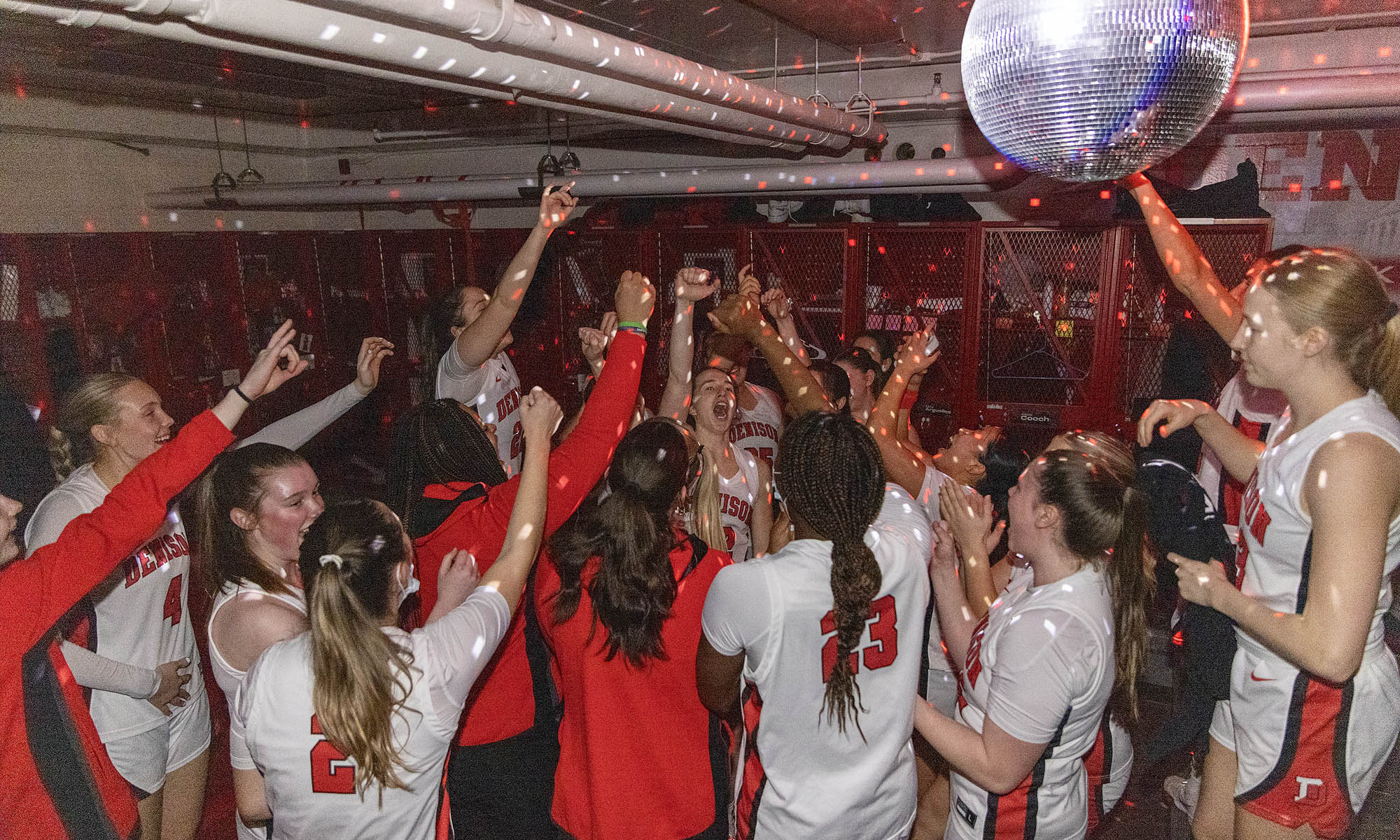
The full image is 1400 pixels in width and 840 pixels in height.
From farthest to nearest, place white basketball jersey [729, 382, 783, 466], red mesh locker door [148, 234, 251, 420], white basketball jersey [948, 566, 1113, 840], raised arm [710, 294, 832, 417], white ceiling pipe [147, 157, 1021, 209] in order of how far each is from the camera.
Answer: red mesh locker door [148, 234, 251, 420] → white ceiling pipe [147, 157, 1021, 209] → white basketball jersey [729, 382, 783, 466] → raised arm [710, 294, 832, 417] → white basketball jersey [948, 566, 1113, 840]

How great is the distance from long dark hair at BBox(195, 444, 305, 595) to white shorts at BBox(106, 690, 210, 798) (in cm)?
72

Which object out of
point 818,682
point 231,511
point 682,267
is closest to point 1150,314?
point 682,267

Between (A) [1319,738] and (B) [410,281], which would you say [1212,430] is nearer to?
(A) [1319,738]

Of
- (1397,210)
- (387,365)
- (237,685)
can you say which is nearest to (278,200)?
(387,365)

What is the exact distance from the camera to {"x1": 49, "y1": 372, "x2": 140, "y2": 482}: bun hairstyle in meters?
2.30

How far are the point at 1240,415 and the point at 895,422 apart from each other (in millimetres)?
1149

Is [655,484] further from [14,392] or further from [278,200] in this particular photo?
[278,200]

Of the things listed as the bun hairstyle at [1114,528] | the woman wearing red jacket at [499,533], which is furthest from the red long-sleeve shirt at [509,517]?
the bun hairstyle at [1114,528]

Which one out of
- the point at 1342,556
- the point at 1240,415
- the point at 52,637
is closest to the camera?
the point at 1342,556

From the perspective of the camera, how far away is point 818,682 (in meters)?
1.67

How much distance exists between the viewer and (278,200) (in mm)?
6184

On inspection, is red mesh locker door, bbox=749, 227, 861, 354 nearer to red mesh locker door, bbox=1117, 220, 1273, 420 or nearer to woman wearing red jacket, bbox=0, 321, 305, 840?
red mesh locker door, bbox=1117, 220, 1273, 420

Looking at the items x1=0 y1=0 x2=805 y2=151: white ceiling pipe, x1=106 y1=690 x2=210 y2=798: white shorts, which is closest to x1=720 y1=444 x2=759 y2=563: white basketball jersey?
x1=0 y1=0 x2=805 y2=151: white ceiling pipe

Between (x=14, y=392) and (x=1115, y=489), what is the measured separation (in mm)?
5874
